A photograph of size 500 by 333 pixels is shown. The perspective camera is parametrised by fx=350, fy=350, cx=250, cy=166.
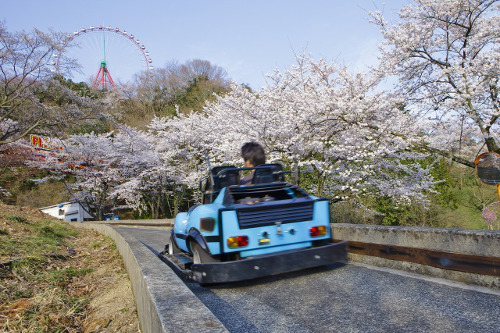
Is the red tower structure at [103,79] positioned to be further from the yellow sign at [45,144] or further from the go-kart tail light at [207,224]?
the go-kart tail light at [207,224]

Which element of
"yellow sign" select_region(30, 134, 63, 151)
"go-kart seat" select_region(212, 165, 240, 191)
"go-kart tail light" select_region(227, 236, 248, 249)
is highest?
"yellow sign" select_region(30, 134, 63, 151)

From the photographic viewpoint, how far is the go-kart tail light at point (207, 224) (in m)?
4.07

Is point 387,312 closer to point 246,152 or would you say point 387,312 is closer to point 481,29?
point 246,152

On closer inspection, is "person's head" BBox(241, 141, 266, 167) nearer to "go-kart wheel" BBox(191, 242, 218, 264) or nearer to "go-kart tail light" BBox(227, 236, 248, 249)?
"go-kart wheel" BBox(191, 242, 218, 264)

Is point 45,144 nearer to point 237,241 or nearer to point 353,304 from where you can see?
point 237,241

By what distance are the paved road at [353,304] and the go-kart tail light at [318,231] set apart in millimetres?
535

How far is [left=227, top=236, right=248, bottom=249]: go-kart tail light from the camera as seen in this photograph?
3941mm

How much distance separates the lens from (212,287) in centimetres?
436

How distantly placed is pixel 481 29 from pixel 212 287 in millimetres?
13054

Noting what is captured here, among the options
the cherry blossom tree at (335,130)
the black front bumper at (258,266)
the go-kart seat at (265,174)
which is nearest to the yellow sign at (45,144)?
the cherry blossom tree at (335,130)

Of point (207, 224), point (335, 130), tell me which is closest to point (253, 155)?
point (207, 224)

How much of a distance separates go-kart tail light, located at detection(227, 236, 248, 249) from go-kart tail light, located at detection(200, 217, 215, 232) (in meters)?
0.27

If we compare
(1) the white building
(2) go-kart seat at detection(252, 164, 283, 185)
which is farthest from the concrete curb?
(1) the white building

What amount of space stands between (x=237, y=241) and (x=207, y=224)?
1.49ft
